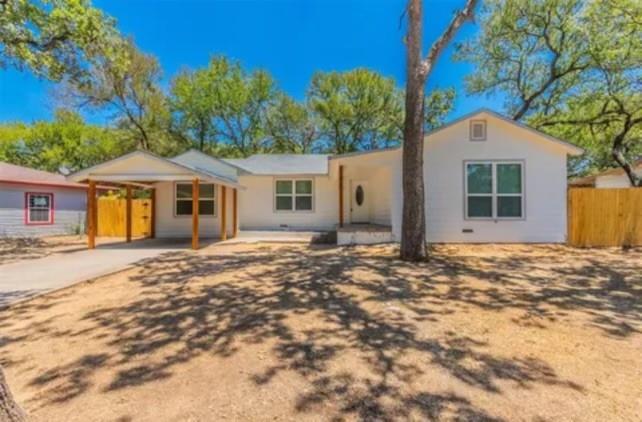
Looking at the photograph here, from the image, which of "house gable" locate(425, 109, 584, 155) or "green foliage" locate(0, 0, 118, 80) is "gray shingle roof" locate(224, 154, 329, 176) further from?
"green foliage" locate(0, 0, 118, 80)

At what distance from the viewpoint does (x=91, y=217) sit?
11.9 metres

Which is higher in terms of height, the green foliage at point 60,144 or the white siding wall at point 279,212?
the green foliage at point 60,144

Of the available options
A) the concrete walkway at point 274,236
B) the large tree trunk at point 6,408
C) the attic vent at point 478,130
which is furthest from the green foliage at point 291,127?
the large tree trunk at point 6,408

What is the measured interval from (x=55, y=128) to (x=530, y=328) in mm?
32001

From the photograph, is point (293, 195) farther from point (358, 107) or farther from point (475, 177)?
point (358, 107)

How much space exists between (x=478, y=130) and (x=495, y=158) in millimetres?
1005

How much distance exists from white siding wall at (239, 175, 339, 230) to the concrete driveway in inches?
158

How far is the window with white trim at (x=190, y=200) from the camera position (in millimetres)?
15336

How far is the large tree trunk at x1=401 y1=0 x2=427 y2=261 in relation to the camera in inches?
330

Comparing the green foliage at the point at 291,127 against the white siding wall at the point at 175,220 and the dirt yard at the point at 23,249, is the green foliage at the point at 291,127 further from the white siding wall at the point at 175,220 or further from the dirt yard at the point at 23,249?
the dirt yard at the point at 23,249

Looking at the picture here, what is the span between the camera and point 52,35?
427 inches

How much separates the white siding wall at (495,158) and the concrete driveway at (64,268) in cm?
780

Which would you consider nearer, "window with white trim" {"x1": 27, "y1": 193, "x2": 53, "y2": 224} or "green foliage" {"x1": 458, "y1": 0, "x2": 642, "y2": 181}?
"green foliage" {"x1": 458, "y1": 0, "x2": 642, "y2": 181}

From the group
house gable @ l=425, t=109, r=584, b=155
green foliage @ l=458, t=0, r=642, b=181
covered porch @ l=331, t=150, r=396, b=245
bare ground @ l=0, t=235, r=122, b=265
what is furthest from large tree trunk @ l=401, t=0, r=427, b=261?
bare ground @ l=0, t=235, r=122, b=265
